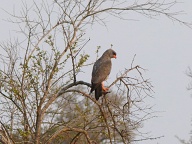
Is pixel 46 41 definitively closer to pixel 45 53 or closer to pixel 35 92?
pixel 45 53

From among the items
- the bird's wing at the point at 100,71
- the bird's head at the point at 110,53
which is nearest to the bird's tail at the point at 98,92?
the bird's wing at the point at 100,71

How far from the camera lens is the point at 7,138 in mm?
7777

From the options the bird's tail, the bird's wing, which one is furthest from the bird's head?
the bird's tail

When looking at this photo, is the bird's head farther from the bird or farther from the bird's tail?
the bird's tail

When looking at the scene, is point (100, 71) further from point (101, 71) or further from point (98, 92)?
point (98, 92)

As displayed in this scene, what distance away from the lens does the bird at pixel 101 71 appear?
27.7 ft

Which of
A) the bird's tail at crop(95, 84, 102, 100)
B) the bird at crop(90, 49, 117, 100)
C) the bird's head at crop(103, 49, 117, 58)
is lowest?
the bird's tail at crop(95, 84, 102, 100)

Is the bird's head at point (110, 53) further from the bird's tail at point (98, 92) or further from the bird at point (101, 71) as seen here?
the bird's tail at point (98, 92)

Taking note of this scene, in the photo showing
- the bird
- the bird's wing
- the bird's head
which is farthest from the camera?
the bird's head

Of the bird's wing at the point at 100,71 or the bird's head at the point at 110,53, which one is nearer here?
the bird's wing at the point at 100,71

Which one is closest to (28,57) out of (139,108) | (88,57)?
(88,57)

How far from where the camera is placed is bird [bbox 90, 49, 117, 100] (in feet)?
27.7

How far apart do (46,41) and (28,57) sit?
0.46 meters

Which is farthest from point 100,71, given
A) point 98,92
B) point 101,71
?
point 98,92
